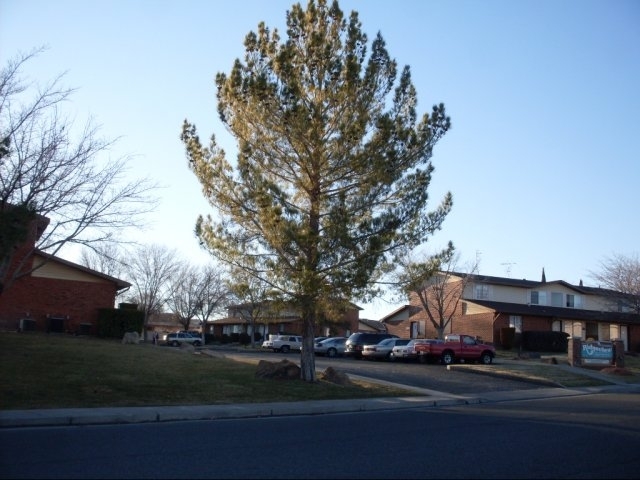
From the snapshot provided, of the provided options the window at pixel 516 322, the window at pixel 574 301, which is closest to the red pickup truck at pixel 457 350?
the window at pixel 516 322

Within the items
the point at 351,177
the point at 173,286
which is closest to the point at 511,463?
the point at 351,177

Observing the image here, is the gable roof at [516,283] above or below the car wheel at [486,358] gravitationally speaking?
above

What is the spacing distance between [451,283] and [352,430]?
127 feet

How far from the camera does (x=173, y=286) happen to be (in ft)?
222

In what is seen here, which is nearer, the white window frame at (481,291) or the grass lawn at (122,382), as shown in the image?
the grass lawn at (122,382)

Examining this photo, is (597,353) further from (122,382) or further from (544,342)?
(122,382)

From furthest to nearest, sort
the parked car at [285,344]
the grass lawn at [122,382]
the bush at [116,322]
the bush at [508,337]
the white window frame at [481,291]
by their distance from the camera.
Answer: the white window frame at [481,291], the parked car at [285,344], the bush at [508,337], the bush at [116,322], the grass lawn at [122,382]

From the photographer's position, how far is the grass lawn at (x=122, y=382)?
1648cm

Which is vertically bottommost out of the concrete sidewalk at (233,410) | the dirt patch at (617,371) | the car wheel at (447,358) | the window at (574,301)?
the concrete sidewalk at (233,410)

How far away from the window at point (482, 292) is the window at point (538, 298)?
429cm

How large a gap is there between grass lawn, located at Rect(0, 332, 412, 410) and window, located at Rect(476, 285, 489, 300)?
3015 centimetres

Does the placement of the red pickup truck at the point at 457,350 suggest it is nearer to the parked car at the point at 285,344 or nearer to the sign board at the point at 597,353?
the sign board at the point at 597,353

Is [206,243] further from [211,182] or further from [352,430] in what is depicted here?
[352,430]

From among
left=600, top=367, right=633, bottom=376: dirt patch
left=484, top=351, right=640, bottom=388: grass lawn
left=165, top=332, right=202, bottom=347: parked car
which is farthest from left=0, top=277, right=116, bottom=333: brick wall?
left=600, top=367, right=633, bottom=376: dirt patch
